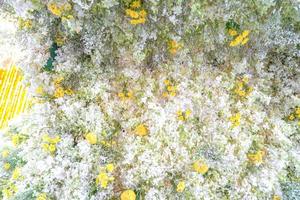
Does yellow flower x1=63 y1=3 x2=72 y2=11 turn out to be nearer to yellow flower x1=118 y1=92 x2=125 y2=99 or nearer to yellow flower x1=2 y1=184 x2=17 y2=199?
yellow flower x1=118 y1=92 x2=125 y2=99

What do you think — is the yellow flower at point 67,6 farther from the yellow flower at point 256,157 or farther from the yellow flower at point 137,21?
the yellow flower at point 256,157

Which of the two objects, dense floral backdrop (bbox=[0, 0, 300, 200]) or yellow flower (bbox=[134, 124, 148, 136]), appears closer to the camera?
dense floral backdrop (bbox=[0, 0, 300, 200])

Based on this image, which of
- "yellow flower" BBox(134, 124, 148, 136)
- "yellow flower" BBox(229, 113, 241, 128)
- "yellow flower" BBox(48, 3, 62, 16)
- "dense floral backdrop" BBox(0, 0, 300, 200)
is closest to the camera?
"yellow flower" BBox(48, 3, 62, 16)

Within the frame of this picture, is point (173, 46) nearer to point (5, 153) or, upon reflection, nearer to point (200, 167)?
point (200, 167)

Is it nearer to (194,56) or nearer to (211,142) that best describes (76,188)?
(211,142)

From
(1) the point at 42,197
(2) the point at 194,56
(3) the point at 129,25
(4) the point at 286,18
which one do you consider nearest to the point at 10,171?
(1) the point at 42,197

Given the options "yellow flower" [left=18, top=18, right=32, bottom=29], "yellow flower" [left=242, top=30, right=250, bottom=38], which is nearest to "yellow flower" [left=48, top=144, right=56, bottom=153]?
"yellow flower" [left=18, top=18, right=32, bottom=29]
